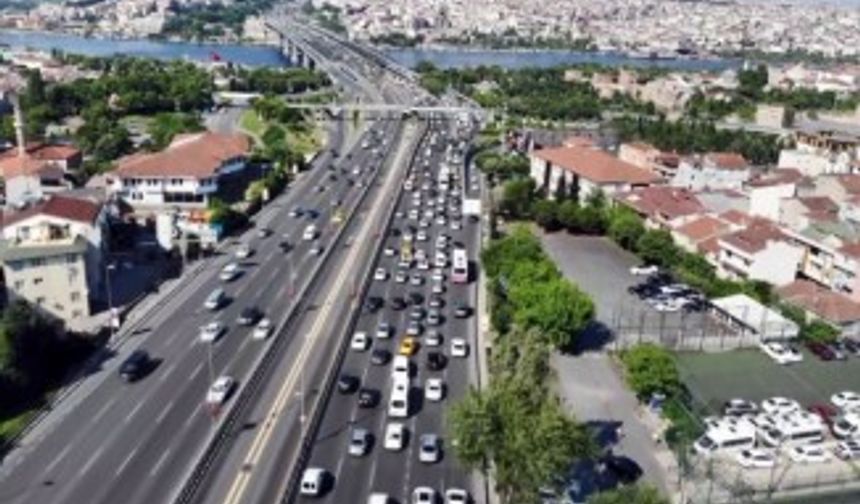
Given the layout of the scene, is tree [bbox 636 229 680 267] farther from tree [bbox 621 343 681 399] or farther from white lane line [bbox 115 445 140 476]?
white lane line [bbox 115 445 140 476]

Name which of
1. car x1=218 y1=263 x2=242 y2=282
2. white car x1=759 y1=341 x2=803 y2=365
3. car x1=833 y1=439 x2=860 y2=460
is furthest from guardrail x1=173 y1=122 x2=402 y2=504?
white car x1=759 y1=341 x2=803 y2=365

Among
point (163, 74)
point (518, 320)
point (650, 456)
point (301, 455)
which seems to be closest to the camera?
point (301, 455)

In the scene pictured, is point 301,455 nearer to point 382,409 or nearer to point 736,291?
point 382,409

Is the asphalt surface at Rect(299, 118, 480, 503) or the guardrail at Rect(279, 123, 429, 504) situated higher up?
the guardrail at Rect(279, 123, 429, 504)

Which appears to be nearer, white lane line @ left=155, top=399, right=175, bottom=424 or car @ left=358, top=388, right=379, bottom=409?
white lane line @ left=155, top=399, right=175, bottom=424

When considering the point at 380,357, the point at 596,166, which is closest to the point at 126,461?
the point at 380,357

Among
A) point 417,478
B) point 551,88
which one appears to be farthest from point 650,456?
point 551,88
